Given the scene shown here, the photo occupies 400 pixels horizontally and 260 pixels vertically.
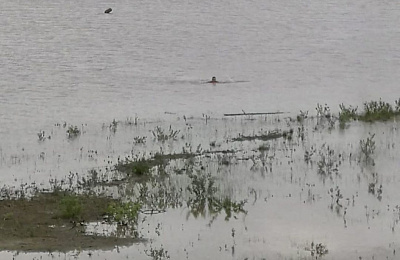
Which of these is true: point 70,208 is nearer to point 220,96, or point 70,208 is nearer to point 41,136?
point 41,136

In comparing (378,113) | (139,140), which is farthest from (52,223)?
(378,113)

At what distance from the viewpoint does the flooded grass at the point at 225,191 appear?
39.1 feet

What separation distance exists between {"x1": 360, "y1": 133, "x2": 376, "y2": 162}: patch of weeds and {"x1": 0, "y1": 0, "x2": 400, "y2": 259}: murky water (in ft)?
0.59

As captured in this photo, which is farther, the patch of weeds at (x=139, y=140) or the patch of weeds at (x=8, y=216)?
the patch of weeds at (x=139, y=140)

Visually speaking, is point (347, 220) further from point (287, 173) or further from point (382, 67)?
point (382, 67)

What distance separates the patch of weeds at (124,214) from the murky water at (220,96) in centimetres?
22

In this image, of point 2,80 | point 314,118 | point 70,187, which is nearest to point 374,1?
point 2,80

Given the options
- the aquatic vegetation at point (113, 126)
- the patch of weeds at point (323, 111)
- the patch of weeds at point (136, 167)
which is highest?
the patch of weeds at point (323, 111)

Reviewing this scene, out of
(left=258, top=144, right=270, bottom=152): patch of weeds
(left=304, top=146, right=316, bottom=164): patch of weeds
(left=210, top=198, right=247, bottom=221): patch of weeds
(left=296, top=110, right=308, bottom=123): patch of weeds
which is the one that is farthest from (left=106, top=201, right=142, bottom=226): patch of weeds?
(left=296, top=110, right=308, bottom=123): patch of weeds

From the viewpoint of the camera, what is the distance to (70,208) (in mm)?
12703

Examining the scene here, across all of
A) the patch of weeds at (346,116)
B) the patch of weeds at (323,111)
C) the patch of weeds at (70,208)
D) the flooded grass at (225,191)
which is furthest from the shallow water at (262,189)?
the patch of weeds at (70,208)

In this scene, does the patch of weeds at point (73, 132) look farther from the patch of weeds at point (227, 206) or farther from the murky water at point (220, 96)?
the patch of weeds at point (227, 206)

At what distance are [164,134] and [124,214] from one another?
670 centimetres

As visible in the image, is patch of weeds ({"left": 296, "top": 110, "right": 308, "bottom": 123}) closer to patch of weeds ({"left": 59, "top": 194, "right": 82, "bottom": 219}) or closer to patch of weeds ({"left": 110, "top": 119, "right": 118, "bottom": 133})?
patch of weeds ({"left": 110, "top": 119, "right": 118, "bottom": 133})
